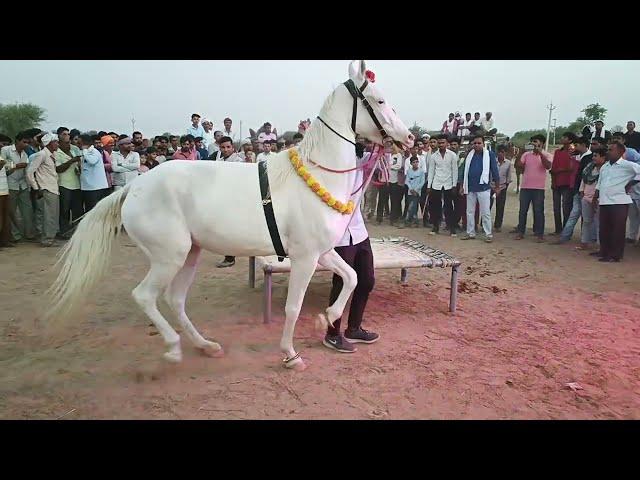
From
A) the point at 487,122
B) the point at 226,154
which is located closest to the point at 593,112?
the point at 487,122

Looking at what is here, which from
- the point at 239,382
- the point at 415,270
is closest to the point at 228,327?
the point at 239,382

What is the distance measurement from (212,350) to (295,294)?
92 centimetres

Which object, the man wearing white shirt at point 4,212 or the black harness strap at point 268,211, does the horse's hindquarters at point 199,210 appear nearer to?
the black harness strap at point 268,211

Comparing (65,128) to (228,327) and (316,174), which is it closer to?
(228,327)

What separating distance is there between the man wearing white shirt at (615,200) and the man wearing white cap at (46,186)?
905cm

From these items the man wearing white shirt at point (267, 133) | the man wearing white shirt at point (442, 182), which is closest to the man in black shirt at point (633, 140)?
the man wearing white shirt at point (442, 182)

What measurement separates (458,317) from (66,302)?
141 inches

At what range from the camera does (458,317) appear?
15.9 feet

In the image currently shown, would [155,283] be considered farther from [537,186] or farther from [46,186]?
[537,186]

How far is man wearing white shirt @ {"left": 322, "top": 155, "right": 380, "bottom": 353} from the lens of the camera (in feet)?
13.0

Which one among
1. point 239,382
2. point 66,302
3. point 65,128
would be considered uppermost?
point 65,128

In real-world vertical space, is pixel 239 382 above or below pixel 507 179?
below

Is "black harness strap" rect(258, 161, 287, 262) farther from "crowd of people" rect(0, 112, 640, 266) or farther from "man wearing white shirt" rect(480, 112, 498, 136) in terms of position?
"man wearing white shirt" rect(480, 112, 498, 136)

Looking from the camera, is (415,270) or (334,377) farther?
(415,270)
